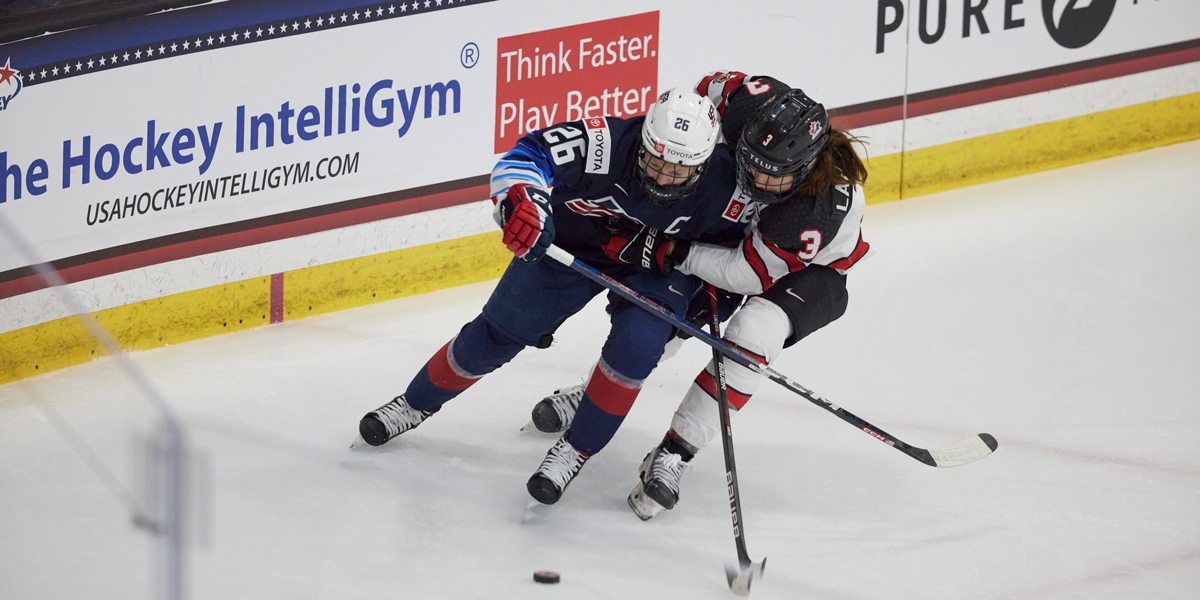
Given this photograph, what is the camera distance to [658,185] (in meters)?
2.59

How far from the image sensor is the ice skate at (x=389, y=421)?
2.96 m

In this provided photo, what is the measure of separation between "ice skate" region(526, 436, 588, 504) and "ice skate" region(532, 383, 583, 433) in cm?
33

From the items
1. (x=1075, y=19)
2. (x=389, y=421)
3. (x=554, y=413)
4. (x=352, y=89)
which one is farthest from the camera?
(x=1075, y=19)

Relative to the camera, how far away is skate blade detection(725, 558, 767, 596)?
2.40 meters

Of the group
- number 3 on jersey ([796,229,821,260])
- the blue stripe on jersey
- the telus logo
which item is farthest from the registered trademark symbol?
the telus logo

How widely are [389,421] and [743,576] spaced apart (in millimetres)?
1068

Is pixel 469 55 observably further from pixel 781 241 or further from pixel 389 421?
pixel 781 241

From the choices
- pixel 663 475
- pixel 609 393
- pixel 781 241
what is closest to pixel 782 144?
pixel 781 241

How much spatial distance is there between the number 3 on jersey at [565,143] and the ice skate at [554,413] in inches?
31.1

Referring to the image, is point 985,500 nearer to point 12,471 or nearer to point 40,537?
point 40,537

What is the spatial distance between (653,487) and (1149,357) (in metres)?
1.91

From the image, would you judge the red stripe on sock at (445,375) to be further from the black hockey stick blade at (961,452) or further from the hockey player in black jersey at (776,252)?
the black hockey stick blade at (961,452)

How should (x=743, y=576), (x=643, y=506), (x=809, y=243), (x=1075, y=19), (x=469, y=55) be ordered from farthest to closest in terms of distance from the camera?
(x=1075, y=19), (x=469, y=55), (x=643, y=506), (x=809, y=243), (x=743, y=576)

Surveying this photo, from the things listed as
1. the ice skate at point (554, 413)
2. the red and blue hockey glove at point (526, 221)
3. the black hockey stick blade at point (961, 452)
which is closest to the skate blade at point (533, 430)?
the ice skate at point (554, 413)
